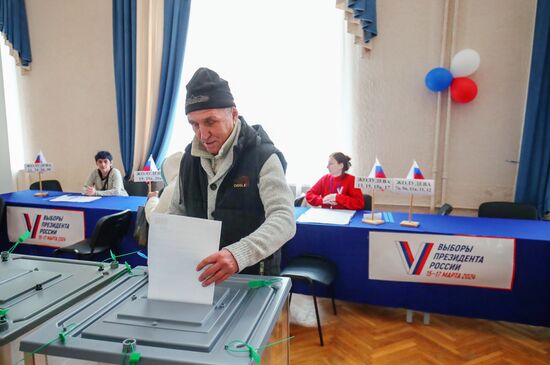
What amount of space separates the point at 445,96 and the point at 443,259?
6.46 ft

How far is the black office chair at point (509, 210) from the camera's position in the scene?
2.76m

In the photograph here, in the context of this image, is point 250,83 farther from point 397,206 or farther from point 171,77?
point 397,206

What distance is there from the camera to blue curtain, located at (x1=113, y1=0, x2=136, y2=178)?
14.2ft

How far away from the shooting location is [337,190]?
3062mm

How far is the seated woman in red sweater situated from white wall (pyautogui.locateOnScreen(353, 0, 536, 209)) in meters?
0.80

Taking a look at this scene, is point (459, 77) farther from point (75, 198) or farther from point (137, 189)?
point (75, 198)

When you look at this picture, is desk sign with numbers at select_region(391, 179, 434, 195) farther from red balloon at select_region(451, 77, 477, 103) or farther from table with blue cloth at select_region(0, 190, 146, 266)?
table with blue cloth at select_region(0, 190, 146, 266)

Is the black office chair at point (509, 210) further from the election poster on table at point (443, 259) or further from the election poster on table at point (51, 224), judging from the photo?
the election poster on table at point (51, 224)

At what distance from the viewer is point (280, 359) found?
88cm

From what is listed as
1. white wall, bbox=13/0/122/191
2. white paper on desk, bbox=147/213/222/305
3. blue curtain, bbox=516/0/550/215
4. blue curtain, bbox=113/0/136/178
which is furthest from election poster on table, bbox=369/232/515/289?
white wall, bbox=13/0/122/191

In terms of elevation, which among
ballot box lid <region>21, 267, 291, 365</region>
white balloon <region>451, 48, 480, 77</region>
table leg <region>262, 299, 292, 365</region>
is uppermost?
white balloon <region>451, 48, 480, 77</region>

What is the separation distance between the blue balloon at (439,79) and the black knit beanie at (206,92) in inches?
112

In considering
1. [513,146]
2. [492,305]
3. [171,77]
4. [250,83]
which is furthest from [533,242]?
[171,77]

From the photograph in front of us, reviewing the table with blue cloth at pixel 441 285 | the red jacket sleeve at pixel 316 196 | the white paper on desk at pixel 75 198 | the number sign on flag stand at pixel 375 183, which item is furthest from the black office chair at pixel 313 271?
the white paper on desk at pixel 75 198
